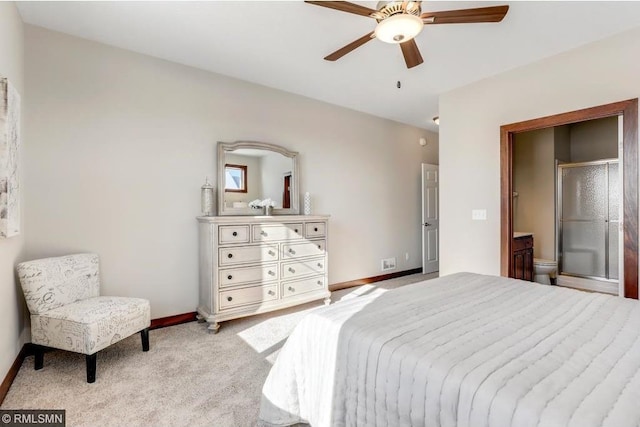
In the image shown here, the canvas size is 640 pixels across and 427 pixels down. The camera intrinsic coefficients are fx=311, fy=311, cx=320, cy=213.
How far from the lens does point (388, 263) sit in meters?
5.15

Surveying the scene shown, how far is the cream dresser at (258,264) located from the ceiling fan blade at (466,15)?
2227 millimetres

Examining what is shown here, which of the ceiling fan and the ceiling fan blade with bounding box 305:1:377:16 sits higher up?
the ceiling fan blade with bounding box 305:1:377:16

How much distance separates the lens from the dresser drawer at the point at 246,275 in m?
3.00

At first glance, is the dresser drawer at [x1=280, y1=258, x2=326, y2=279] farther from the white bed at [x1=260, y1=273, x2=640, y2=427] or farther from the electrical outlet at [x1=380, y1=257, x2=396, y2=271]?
the white bed at [x1=260, y1=273, x2=640, y2=427]

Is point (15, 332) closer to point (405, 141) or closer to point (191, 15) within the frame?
point (191, 15)

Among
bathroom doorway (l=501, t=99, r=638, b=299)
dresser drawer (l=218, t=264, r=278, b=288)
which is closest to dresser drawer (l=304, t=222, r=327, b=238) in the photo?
dresser drawer (l=218, t=264, r=278, b=288)

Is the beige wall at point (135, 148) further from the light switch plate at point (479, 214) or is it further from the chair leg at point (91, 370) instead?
the light switch plate at point (479, 214)

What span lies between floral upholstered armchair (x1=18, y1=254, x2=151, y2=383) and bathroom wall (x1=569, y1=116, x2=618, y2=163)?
249 inches

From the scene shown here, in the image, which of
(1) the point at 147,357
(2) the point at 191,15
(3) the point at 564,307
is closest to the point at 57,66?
(2) the point at 191,15

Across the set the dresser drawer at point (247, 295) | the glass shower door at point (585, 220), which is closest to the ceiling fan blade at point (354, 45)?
the dresser drawer at point (247, 295)

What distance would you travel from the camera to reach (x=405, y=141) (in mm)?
5438

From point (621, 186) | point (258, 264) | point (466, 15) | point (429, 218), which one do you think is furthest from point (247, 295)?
point (429, 218)

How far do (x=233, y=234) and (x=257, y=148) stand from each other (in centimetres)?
117

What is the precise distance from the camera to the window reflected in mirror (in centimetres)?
347
